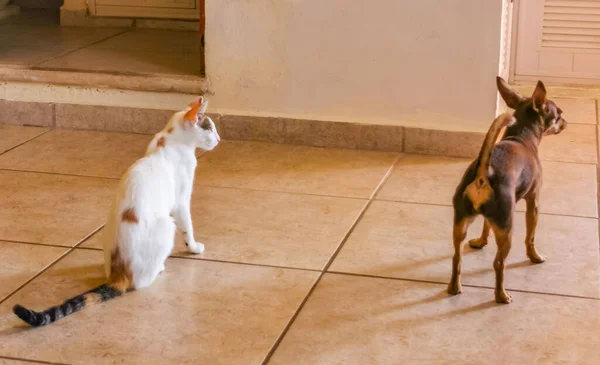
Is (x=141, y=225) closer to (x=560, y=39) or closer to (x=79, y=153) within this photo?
(x=79, y=153)

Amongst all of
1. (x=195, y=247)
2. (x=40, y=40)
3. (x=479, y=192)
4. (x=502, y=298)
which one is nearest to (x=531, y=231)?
(x=502, y=298)

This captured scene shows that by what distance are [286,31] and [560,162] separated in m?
1.45

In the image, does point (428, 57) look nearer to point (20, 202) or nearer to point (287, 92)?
point (287, 92)

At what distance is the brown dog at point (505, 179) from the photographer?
8.59 ft

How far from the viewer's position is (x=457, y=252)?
9.05 ft

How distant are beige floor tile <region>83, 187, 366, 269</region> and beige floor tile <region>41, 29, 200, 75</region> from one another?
1.18m

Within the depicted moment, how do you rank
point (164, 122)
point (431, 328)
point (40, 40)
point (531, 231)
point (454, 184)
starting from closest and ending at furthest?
point (431, 328), point (531, 231), point (454, 184), point (164, 122), point (40, 40)

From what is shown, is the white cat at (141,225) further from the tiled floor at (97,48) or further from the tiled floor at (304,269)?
the tiled floor at (97,48)

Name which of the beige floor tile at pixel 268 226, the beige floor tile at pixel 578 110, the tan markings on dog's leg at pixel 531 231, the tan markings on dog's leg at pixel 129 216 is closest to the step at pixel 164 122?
the beige floor tile at pixel 268 226

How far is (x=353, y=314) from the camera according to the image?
269 cm

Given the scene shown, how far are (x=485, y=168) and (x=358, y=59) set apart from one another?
1.76 meters

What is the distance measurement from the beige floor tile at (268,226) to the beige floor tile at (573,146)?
1.19 m

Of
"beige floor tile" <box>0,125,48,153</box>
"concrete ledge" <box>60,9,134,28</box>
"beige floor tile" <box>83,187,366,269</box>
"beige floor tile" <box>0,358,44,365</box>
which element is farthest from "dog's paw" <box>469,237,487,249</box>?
"concrete ledge" <box>60,9,134,28</box>

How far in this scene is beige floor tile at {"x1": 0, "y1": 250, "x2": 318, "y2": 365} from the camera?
8.05ft
